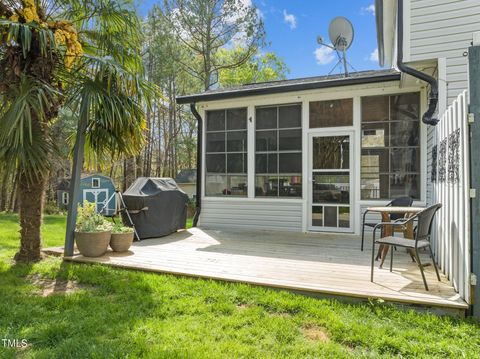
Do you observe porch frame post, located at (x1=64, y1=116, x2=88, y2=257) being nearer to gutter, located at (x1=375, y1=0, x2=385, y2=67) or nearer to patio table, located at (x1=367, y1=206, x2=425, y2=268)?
patio table, located at (x1=367, y1=206, x2=425, y2=268)

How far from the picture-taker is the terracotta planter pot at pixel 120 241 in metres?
4.91

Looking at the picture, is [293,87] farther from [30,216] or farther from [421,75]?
[30,216]

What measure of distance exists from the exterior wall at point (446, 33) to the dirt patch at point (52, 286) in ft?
18.0

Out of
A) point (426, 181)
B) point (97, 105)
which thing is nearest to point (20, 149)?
point (97, 105)

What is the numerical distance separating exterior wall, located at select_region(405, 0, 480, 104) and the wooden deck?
108 inches

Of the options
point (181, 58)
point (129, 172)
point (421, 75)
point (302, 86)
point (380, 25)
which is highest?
point (181, 58)

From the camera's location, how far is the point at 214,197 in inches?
296

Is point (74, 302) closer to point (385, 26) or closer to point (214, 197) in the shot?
point (214, 197)

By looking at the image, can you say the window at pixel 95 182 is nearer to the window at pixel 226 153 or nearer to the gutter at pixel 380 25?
the window at pixel 226 153

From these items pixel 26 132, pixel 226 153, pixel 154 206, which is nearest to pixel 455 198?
pixel 154 206

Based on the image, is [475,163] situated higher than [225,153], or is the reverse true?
[225,153]

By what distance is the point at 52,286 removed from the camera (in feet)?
12.1

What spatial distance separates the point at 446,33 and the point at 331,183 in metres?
3.06

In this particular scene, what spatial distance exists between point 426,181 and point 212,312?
467cm
